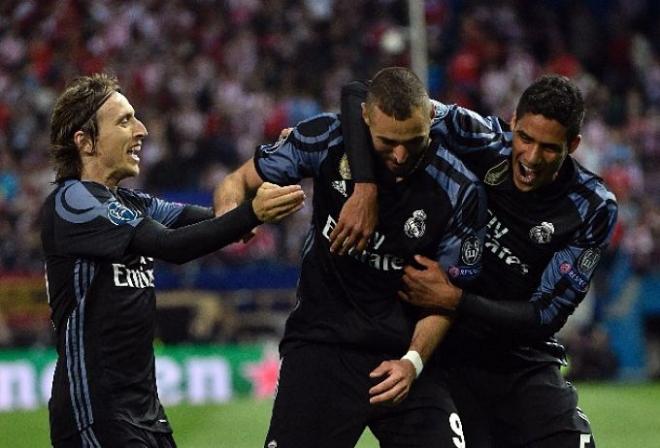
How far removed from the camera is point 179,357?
46.9 feet

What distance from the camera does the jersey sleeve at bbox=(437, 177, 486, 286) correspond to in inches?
217

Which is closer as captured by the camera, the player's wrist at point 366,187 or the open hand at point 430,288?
the player's wrist at point 366,187

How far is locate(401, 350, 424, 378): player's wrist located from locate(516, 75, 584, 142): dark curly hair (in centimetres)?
112

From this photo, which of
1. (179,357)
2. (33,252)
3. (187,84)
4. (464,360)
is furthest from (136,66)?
(464,360)

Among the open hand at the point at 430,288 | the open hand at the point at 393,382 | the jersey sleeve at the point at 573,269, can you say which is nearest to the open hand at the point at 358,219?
the open hand at the point at 430,288

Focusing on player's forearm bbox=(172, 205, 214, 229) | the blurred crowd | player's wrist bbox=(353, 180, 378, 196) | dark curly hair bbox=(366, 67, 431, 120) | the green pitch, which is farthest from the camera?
the blurred crowd

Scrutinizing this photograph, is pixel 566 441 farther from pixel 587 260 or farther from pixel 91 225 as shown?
pixel 91 225

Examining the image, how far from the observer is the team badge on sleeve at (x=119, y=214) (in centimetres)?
508

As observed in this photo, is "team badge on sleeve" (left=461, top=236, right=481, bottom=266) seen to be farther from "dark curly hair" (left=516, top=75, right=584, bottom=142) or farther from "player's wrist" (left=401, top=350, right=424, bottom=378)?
"dark curly hair" (left=516, top=75, right=584, bottom=142)

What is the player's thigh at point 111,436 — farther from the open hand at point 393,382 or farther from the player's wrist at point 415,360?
the player's wrist at point 415,360

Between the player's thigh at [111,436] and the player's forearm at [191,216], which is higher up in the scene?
the player's forearm at [191,216]

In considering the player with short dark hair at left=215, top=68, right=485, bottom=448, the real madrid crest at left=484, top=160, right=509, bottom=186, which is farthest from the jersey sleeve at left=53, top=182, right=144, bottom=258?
the real madrid crest at left=484, top=160, right=509, bottom=186

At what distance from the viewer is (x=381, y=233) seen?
217 inches

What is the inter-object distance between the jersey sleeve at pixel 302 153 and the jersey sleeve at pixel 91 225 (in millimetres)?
709
